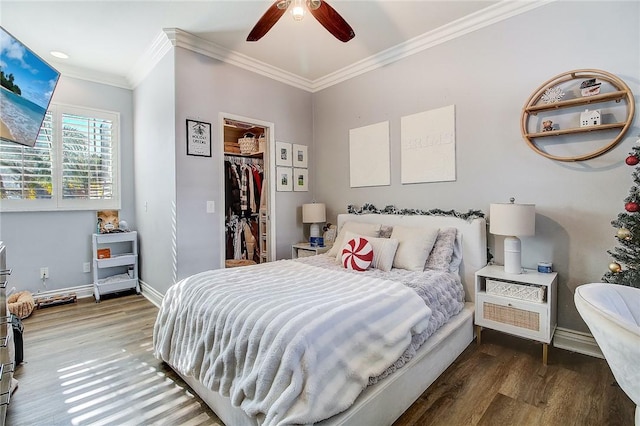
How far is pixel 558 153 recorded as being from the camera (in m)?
2.45

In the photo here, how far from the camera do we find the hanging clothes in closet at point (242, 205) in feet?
14.8

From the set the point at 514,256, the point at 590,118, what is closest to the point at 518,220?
the point at 514,256

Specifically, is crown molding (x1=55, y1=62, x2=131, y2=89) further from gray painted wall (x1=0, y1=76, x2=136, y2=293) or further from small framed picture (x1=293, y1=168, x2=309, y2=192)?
small framed picture (x1=293, y1=168, x2=309, y2=192)

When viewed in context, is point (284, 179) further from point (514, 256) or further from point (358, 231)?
point (514, 256)

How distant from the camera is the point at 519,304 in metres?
2.29

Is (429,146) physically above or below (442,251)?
above

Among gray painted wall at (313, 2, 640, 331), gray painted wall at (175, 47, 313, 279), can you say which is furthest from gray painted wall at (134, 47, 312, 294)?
gray painted wall at (313, 2, 640, 331)

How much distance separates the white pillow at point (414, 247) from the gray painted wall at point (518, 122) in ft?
1.76

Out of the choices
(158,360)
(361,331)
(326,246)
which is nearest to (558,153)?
(361,331)

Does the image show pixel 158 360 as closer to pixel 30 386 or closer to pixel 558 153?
pixel 30 386

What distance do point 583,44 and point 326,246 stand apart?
2986 millimetres

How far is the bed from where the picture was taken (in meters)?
1.31

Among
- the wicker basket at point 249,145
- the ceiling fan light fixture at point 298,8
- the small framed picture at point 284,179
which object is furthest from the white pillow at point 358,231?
the wicker basket at point 249,145

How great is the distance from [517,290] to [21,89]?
3954mm
